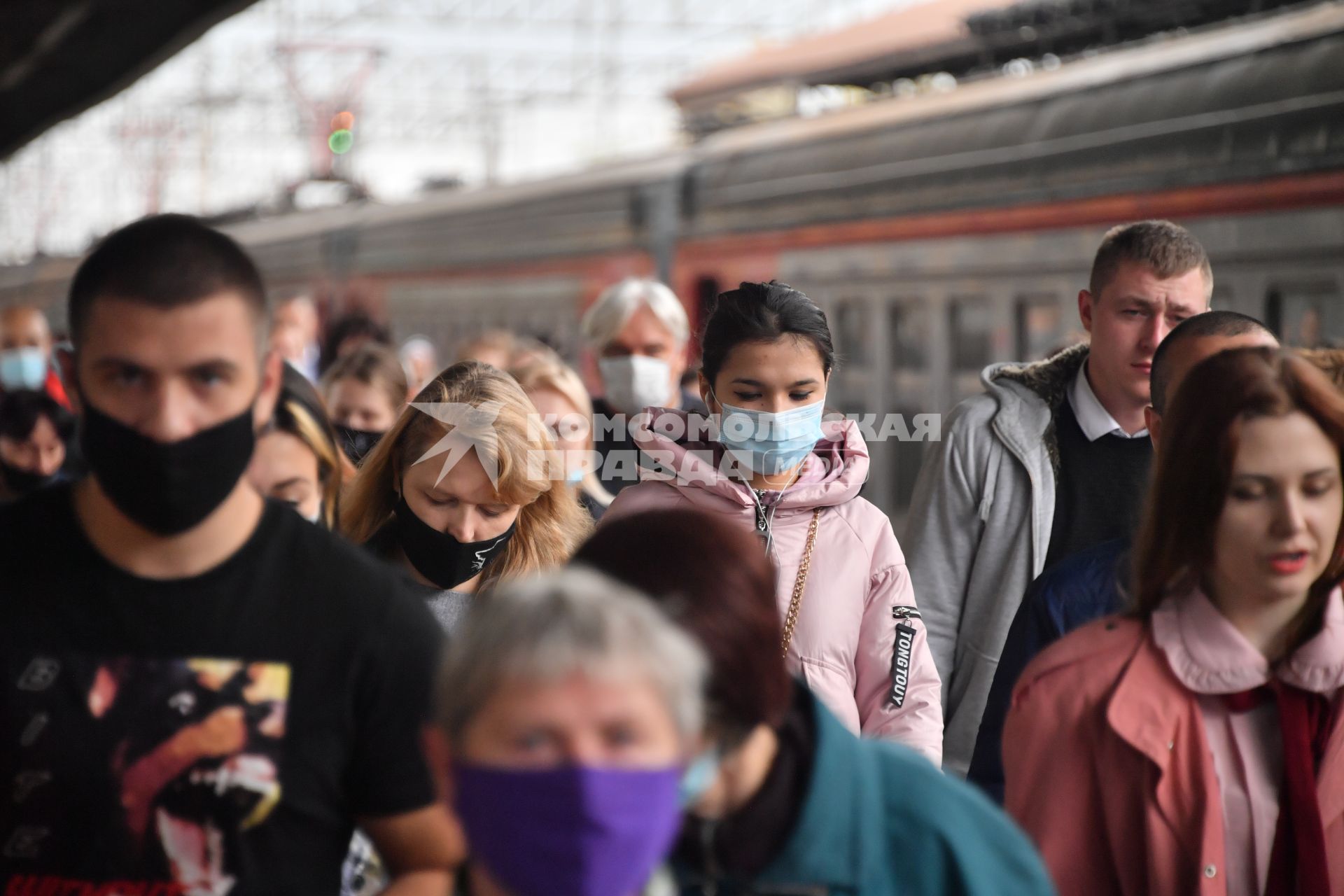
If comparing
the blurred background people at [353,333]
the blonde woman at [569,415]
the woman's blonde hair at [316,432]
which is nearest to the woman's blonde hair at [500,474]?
the woman's blonde hair at [316,432]

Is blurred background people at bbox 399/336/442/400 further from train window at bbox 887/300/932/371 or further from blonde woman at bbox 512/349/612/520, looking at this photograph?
train window at bbox 887/300/932/371

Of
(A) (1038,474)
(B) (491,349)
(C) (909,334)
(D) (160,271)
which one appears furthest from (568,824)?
(C) (909,334)

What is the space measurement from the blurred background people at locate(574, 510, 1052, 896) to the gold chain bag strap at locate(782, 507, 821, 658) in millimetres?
1358

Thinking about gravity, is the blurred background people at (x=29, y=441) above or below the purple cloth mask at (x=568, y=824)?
above

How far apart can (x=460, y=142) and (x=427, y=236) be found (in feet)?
49.4

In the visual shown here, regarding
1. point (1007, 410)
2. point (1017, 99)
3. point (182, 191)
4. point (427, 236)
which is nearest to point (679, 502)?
point (1007, 410)

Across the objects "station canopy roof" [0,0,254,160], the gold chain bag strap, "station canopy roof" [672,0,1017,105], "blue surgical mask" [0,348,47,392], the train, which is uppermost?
"station canopy roof" [672,0,1017,105]

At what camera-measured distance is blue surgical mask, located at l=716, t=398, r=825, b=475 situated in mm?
3383

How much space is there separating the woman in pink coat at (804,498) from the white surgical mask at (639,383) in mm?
1973

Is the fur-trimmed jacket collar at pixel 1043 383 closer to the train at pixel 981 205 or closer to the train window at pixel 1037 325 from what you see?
the train at pixel 981 205

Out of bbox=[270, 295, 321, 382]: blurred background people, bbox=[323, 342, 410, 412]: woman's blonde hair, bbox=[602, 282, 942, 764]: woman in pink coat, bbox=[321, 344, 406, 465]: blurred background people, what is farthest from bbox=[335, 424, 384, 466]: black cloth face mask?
bbox=[270, 295, 321, 382]: blurred background people

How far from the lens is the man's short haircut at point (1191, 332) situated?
3254 mm

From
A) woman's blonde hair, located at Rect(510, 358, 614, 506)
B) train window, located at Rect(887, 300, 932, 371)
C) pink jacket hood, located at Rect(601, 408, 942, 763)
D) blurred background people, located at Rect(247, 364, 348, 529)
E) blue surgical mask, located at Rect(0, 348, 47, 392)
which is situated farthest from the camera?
blue surgical mask, located at Rect(0, 348, 47, 392)

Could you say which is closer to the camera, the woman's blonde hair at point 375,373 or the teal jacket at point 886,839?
the teal jacket at point 886,839
